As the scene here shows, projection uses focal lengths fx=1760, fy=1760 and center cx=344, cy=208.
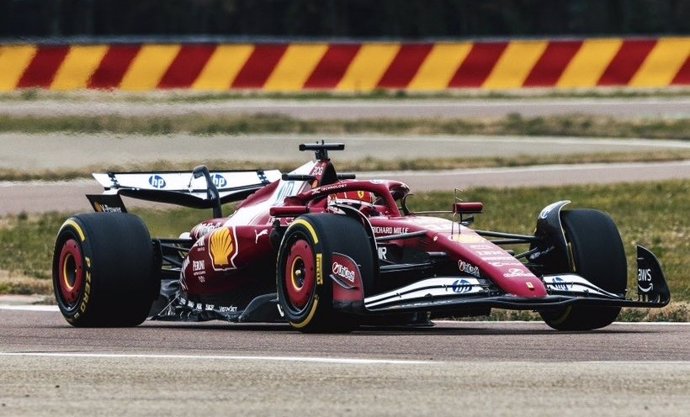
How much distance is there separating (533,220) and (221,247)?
771 cm

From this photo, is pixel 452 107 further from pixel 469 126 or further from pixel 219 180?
pixel 219 180

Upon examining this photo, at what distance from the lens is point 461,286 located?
1098cm

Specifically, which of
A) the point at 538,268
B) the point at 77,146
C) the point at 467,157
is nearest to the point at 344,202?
the point at 538,268

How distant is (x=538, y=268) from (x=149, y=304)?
9.17 feet

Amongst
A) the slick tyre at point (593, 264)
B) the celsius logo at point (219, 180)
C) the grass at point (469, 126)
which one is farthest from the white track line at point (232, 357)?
the grass at point (469, 126)

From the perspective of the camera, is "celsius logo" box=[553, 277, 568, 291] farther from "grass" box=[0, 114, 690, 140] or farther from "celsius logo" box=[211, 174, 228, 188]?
"grass" box=[0, 114, 690, 140]

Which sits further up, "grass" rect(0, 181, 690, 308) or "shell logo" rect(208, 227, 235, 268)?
"grass" rect(0, 181, 690, 308)

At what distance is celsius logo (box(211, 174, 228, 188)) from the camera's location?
1444cm

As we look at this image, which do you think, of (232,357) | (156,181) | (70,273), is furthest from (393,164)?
(232,357)

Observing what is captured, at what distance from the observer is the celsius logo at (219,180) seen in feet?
47.4

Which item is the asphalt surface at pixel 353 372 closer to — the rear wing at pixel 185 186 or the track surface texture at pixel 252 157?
the rear wing at pixel 185 186

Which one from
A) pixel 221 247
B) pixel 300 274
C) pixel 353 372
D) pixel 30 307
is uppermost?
pixel 221 247

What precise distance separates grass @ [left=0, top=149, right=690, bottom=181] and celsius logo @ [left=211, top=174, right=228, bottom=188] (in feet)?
27.0

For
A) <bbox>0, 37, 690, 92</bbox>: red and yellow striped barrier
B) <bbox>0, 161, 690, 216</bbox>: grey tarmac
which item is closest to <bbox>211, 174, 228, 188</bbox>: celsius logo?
<bbox>0, 161, 690, 216</bbox>: grey tarmac
